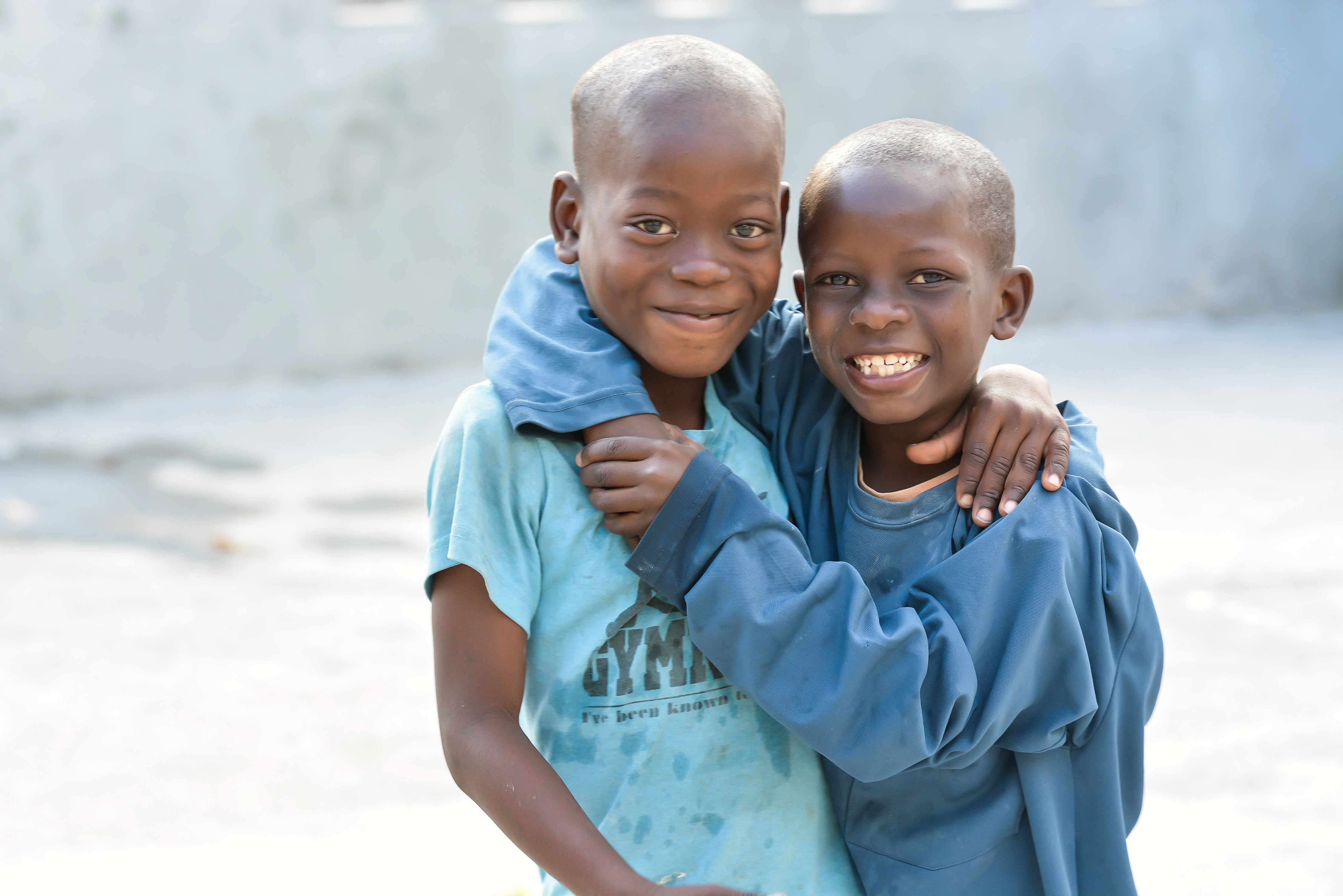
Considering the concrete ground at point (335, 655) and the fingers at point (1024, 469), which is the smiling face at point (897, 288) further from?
the concrete ground at point (335, 655)

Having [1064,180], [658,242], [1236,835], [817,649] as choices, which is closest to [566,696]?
[817,649]

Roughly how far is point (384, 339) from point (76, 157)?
1.95m

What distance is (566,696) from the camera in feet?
4.45

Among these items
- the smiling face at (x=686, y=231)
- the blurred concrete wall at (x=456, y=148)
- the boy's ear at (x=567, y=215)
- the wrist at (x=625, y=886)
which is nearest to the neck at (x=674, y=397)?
the smiling face at (x=686, y=231)

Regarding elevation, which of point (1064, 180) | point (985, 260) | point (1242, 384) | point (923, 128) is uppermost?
point (923, 128)

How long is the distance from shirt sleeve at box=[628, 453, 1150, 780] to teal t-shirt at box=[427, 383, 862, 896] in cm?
7

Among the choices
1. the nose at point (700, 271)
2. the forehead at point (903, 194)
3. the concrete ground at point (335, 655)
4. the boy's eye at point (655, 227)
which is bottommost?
the concrete ground at point (335, 655)

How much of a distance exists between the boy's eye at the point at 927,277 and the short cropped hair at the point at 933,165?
0.07m

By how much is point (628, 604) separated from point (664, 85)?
558 millimetres

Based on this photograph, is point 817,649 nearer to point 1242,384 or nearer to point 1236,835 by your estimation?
point 1236,835

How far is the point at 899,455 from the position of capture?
1576mm

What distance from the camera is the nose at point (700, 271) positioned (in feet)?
4.48

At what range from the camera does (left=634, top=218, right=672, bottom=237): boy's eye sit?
1390mm

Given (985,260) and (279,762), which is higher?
(985,260)
